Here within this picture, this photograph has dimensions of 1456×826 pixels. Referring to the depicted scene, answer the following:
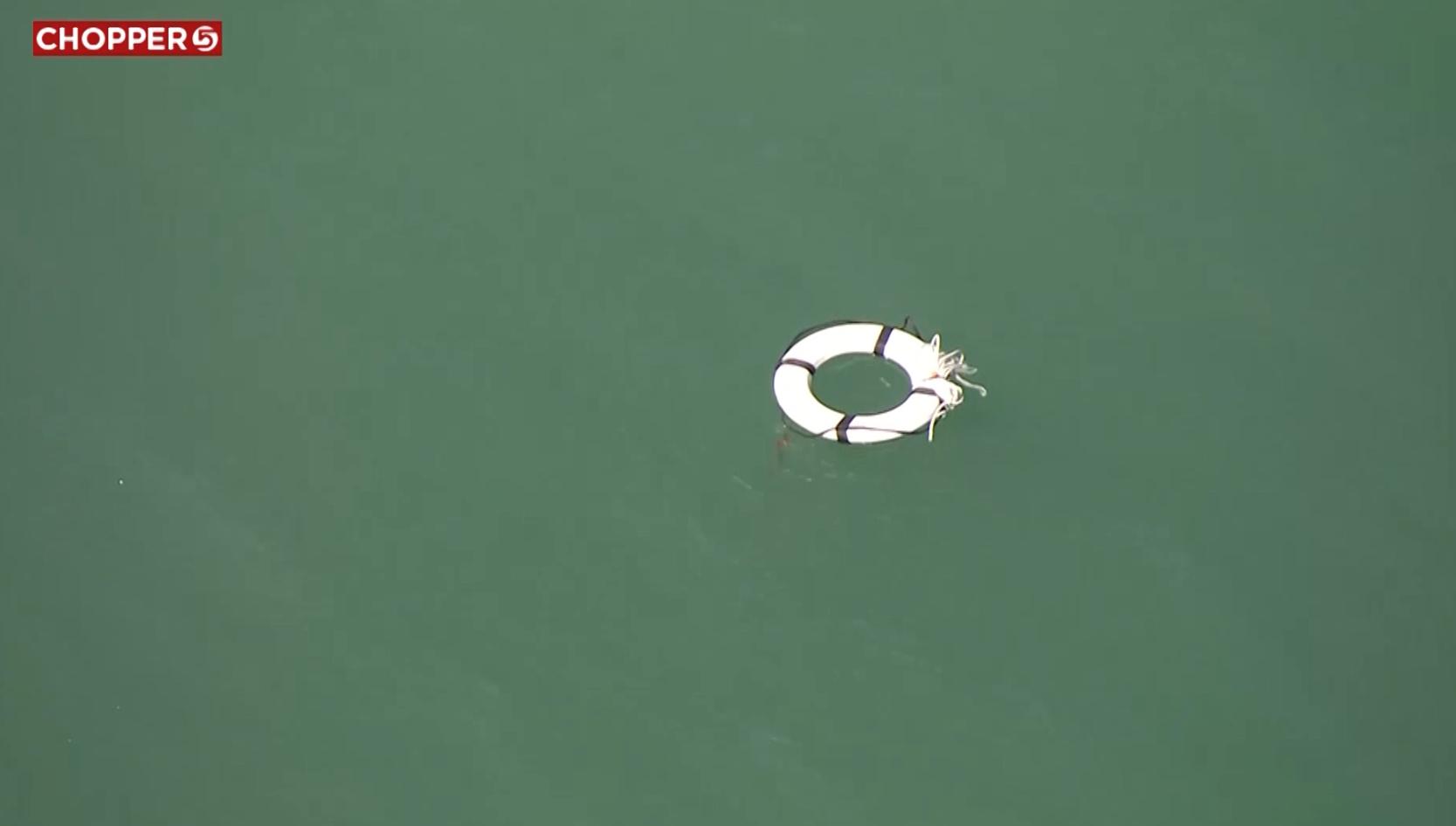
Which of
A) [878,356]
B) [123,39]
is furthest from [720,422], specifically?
[123,39]

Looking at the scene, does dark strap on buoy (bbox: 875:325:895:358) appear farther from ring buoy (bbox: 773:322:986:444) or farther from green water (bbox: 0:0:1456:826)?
green water (bbox: 0:0:1456:826)

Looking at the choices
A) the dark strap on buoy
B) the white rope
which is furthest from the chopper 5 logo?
the white rope

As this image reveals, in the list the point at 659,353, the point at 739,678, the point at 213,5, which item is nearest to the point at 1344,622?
the point at 739,678

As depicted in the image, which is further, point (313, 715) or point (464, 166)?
point (464, 166)

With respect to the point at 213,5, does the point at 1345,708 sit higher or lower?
lower

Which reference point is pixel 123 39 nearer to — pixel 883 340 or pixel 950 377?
pixel 883 340

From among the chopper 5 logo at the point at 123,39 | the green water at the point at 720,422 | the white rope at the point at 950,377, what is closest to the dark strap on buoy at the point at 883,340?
the white rope at the point at 950,377

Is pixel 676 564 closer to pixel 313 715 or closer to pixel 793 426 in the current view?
pixel 793 426
